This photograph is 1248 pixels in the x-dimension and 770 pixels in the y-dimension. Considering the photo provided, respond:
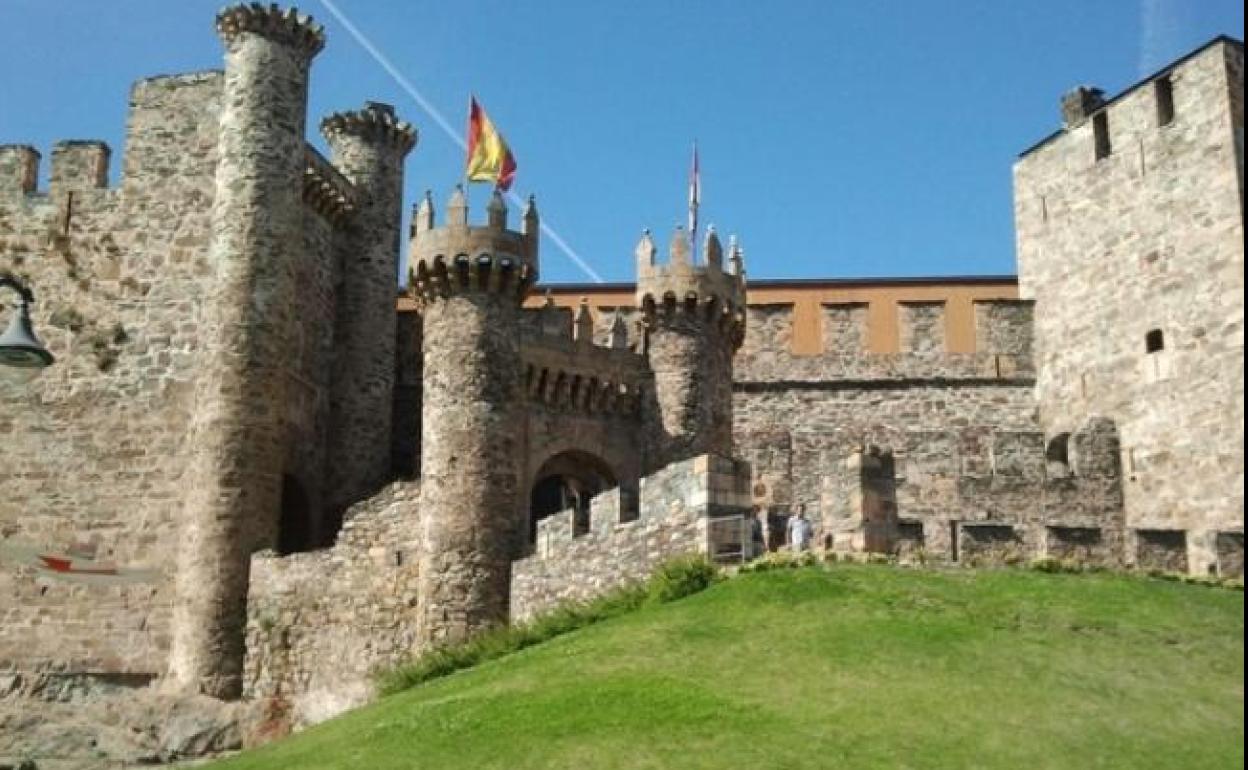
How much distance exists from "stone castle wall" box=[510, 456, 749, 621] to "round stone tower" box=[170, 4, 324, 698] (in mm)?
5771

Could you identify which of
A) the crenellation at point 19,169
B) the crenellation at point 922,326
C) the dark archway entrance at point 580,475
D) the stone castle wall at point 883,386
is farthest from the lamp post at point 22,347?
the crenellation at point 922,326

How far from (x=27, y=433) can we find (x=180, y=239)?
4660 mm

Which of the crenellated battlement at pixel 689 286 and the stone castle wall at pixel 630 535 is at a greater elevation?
the crenellated battlement at pixel 689 286

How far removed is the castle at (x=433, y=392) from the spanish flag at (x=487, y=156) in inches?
75.8

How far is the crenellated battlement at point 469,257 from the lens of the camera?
2922 cm

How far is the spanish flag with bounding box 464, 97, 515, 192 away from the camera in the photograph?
105 feet

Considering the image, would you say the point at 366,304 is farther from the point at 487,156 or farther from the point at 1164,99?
the point at 1164,99

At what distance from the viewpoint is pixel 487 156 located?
32.4 metres

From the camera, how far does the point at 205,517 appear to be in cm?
3030

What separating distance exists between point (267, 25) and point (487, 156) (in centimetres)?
500

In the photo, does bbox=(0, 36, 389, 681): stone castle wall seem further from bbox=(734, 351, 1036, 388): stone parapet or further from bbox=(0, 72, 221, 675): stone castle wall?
bbox=(734, 351, 1036, 388): stone parapet

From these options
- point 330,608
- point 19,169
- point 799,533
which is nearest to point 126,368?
point 19,169

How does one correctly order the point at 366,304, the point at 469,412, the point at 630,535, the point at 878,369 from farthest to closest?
1. the point at 878,369
2. the point at 366,304
3. the point at 469,412
4. the point at 630,535

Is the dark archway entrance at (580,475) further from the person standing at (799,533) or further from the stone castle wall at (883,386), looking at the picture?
the person standing at (799,533)
